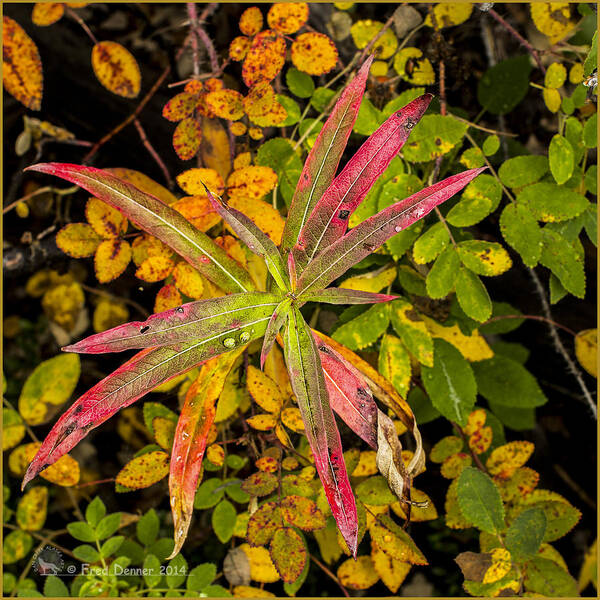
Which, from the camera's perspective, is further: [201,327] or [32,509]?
[32,509]

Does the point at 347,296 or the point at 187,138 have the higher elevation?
the point at 187,138

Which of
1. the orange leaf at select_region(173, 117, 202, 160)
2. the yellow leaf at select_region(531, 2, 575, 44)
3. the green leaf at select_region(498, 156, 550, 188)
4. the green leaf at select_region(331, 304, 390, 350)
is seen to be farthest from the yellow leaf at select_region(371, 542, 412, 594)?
the yellow leaf at select_region(531, 2, 575, 44)

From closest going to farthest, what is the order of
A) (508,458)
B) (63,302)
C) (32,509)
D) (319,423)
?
(319,423)
(508,458)
(32,509)
(63,302)

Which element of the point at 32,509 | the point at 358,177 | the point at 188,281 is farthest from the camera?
the point at 32,509

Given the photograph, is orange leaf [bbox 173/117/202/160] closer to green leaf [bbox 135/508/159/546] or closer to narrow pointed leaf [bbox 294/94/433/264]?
narrow pointed leaf [bbox 294/94/433/264]

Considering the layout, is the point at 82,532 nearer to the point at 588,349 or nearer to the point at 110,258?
the point at 110,258
